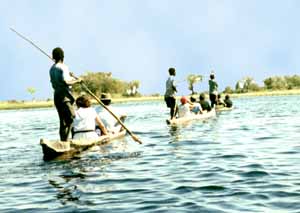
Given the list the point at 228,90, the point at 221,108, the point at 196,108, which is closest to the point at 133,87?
the point at 228,90

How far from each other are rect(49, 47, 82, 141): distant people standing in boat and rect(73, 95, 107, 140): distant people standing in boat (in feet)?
0.92

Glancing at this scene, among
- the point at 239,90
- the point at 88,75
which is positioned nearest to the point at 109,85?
the point at 88,75

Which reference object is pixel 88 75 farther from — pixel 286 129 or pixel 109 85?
pixel 286 129

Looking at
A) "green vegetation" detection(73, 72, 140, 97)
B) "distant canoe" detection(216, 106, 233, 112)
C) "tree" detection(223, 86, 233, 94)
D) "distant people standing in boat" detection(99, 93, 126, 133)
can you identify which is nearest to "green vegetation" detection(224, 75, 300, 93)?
"tree" detection(223, 86, 233, 94)

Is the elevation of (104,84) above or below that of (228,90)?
above

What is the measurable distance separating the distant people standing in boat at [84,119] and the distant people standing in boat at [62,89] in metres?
0.28

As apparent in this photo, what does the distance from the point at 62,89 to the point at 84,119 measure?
104 centimetres

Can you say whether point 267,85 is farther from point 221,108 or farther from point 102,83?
point 221,108

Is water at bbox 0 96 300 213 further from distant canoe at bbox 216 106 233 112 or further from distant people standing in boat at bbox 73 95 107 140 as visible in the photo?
distant canoe at bbox 216 106 233 112

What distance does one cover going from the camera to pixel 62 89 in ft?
44.8

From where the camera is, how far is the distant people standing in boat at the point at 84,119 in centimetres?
1321

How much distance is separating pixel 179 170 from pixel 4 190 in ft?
10.6

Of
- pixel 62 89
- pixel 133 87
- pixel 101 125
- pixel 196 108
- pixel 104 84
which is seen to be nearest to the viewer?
pixel 62 89

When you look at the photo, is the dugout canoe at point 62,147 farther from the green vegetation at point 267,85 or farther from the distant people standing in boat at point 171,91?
the green vegetation at point 267,85
